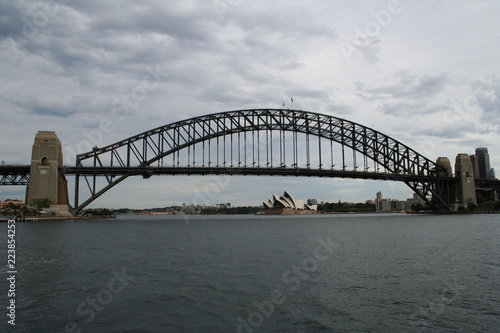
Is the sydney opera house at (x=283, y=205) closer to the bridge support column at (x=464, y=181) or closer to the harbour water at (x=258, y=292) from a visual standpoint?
the bridge support column at (x=464, y=181)

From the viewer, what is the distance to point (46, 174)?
222 feet

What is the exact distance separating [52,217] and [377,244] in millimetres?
54149

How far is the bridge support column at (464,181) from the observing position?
98.2 metres

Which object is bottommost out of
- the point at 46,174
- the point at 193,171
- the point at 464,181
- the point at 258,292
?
the point at 258,292

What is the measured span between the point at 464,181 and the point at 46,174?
3457 inches

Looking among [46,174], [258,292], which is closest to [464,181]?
[46,174]

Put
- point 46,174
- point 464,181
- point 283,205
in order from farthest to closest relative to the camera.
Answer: point 283,205, point 464,181, point 46,174

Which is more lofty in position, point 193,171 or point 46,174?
point 193,171

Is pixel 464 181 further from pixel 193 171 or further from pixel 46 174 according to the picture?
pixel 46 174

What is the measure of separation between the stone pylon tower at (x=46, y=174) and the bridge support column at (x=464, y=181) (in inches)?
3304

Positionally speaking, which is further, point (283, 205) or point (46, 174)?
point (283, 205)

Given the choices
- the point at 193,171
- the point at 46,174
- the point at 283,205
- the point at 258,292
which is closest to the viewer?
the point at 258,292

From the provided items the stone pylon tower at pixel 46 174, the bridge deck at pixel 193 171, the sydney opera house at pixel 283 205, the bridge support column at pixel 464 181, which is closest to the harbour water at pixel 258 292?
the bridge deck at pixel 193 171

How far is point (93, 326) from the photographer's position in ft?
36.7
